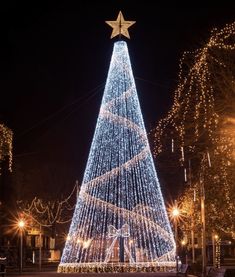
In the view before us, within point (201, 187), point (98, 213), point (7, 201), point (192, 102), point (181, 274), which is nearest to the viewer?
point (192, 102)

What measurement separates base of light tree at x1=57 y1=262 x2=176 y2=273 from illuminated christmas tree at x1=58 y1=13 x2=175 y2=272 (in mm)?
56

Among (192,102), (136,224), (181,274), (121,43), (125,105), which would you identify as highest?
(121,43)

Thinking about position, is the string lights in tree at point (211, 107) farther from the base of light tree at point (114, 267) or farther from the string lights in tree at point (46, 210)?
the string lights in tree at point (46, 210)

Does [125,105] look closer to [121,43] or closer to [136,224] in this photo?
[121,43]

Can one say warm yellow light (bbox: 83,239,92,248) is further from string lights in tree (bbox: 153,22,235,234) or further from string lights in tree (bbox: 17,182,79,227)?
string lights in tree (bbox: 17,182,79,227)

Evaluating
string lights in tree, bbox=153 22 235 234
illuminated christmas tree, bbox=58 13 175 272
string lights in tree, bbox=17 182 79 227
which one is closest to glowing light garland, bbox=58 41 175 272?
illuminated christmas tree, bbox=58 13 175 272

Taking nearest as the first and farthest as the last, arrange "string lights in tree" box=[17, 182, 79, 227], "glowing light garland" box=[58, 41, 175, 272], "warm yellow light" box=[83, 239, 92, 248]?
"warm yellow light" box=[83, 239, 92, 248] < "glowing light garland" box=[58, 41, 175, 272] < "string lights in tree" box=[17, 182, 79, 227]

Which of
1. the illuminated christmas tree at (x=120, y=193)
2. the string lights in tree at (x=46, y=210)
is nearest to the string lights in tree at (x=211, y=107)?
the illuminated christmas tree at (x=120, y=193)

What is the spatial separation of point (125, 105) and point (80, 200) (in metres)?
5.99

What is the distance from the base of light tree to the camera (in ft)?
118

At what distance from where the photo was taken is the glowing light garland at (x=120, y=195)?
35.9 m

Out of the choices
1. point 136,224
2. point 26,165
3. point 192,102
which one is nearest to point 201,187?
point 192,102

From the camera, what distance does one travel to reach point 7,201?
59.3m

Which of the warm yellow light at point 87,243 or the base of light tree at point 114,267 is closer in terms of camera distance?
the warm yellow light at point 87,243
